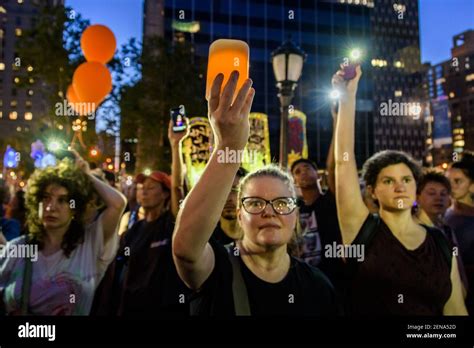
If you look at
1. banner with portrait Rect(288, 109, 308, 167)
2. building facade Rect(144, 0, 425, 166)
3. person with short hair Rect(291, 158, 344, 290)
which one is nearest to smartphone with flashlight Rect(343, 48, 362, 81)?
person with short hair Rect(291, 158, 344, 290)

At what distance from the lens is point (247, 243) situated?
170 cm

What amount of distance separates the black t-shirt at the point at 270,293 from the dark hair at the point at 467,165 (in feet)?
7.05

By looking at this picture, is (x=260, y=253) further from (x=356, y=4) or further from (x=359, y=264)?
(x=356, y=4)

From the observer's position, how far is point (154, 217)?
11.2 ft

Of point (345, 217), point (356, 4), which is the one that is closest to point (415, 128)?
point (356, 4)

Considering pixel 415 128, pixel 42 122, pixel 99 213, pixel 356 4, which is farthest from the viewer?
pixel 415 128

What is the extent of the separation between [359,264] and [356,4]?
36.9 meters

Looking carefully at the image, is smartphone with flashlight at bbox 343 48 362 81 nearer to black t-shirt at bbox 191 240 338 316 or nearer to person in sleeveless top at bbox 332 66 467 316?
person in sleeveless top at bbox 332 66 467 316

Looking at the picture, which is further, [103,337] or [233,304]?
[103,337]

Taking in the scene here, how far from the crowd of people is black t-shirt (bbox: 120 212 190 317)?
1 cm

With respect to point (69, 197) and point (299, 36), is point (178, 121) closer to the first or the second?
point (69, 197)

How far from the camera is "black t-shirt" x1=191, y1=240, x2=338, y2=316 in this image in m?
1.50

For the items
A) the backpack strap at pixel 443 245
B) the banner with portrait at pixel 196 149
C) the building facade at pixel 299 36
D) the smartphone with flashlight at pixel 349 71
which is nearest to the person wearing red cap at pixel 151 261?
the backpack strap at pixel 443 245

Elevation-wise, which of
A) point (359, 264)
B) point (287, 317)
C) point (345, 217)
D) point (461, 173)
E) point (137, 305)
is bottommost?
point (137, 305)
